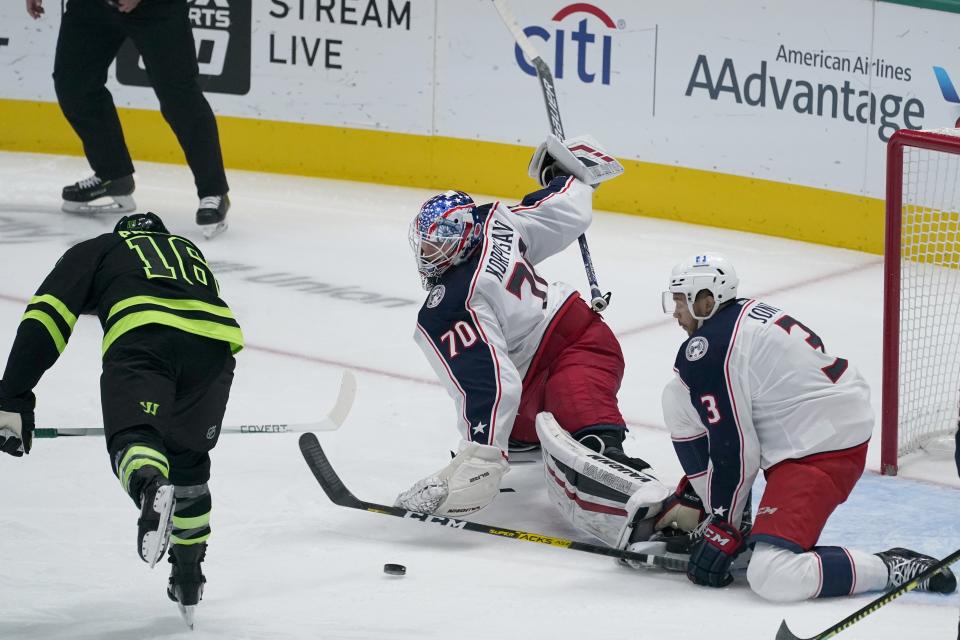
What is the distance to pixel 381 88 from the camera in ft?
24.9

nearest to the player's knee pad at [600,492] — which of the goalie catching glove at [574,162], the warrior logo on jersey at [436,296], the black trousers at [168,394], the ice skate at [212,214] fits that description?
the warrior logo on jersey at [436,296]

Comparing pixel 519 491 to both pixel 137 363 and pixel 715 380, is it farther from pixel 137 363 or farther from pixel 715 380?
pixel 137 363

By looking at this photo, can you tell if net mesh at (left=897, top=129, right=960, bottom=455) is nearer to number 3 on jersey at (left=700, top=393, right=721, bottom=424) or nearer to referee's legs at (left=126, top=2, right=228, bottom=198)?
number 3 on jersey at (left=700, top=393, right=721, bottom=424)

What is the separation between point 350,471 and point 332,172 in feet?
12.6

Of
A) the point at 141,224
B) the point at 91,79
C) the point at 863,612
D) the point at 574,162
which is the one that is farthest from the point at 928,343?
the point at 91,79

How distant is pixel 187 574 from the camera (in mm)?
3053

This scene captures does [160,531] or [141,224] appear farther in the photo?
[141,224]

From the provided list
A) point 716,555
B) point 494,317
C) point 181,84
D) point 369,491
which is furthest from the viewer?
point 181,84

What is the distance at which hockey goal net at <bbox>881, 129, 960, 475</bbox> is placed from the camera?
426 cm

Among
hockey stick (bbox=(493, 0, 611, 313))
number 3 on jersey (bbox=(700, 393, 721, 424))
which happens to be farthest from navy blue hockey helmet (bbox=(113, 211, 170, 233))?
hockey stick (bbox=(493, 0, 611, 313))

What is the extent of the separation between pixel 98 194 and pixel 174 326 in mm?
4057

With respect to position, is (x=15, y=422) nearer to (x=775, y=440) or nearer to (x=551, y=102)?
(x=775, y=440)

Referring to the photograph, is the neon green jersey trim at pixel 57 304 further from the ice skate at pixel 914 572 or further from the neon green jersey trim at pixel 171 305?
the ice skate at pixel 914 572

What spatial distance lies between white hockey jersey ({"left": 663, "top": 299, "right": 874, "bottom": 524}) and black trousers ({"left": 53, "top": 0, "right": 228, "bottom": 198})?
3604mm
